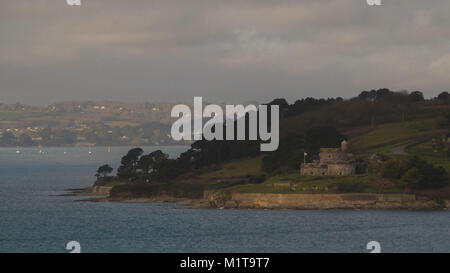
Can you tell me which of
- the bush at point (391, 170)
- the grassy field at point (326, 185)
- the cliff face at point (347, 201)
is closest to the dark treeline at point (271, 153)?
the grassy field at point (326, 185)

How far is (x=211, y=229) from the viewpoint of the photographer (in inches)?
3900

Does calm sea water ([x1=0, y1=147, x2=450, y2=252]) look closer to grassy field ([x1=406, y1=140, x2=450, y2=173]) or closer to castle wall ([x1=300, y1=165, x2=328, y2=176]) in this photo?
castle wall ([x1=300, y1=165, x2=328, y2=176])

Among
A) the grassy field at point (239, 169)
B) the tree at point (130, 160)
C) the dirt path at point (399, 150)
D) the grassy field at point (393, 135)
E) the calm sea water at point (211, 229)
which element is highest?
the grassy field at point (393, 135)

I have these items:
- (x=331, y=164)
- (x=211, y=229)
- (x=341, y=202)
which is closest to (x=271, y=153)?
(x=331, y=164)

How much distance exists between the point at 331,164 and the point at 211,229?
41773 mm

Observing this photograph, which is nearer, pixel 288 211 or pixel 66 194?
pixel 288 211

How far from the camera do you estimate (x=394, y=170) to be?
127750 millimetres

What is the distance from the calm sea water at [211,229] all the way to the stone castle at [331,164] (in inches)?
697

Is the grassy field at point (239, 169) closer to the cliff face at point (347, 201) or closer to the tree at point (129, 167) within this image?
the tree at point (129, 167)

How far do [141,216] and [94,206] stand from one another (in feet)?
66.0

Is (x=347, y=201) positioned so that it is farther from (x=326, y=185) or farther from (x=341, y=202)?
(x=326, y=185)

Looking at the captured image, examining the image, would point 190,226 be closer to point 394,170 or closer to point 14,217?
point 14,217

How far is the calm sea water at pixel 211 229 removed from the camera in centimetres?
8438
